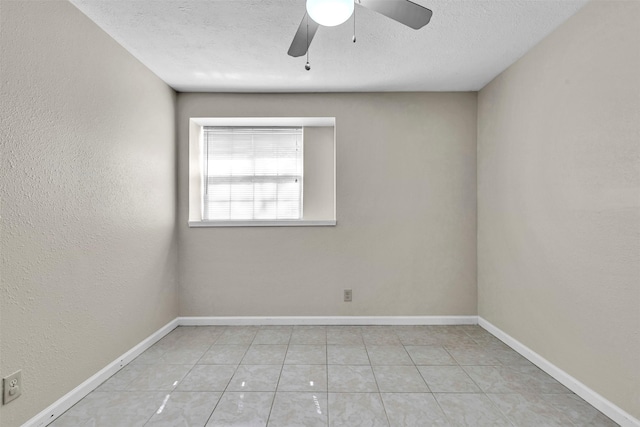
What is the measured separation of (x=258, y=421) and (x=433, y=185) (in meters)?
2.54

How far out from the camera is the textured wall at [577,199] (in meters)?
1.64

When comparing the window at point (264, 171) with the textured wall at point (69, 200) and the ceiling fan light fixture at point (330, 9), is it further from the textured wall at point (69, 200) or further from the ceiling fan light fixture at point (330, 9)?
the ceiling fan light fixture at point (330, 9)

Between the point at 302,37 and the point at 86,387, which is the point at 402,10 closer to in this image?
the point at 302,37

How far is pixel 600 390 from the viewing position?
1797mm

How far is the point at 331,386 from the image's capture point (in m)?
2.06

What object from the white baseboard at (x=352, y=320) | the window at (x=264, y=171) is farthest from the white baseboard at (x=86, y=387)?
the window at (x=264, y=171)

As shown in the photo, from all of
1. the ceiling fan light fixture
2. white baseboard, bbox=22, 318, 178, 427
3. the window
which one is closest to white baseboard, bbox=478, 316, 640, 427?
the window

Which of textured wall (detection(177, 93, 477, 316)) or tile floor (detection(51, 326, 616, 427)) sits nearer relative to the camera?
tile floor (detection(51, 326, 616, 427))

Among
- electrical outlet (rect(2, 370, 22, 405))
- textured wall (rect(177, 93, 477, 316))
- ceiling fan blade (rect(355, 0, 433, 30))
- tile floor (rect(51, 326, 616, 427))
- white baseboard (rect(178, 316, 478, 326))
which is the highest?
ceiling fan blade (rect(355, 0, 433, 30))

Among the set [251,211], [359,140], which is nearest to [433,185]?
[359,140]

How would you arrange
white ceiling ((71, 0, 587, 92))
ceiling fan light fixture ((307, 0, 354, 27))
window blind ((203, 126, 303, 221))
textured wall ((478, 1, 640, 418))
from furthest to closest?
window blind ((203, 126, 303, 221))
white ceiling ((71, 0, 587, 92))
textured wall ((478, 1, 640, 418))
ceiling fan light fixture ((307, 0, 354, 27))

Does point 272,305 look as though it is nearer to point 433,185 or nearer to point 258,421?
point 258,421

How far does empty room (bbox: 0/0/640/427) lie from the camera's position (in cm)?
166

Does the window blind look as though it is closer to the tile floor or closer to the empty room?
the empty room
